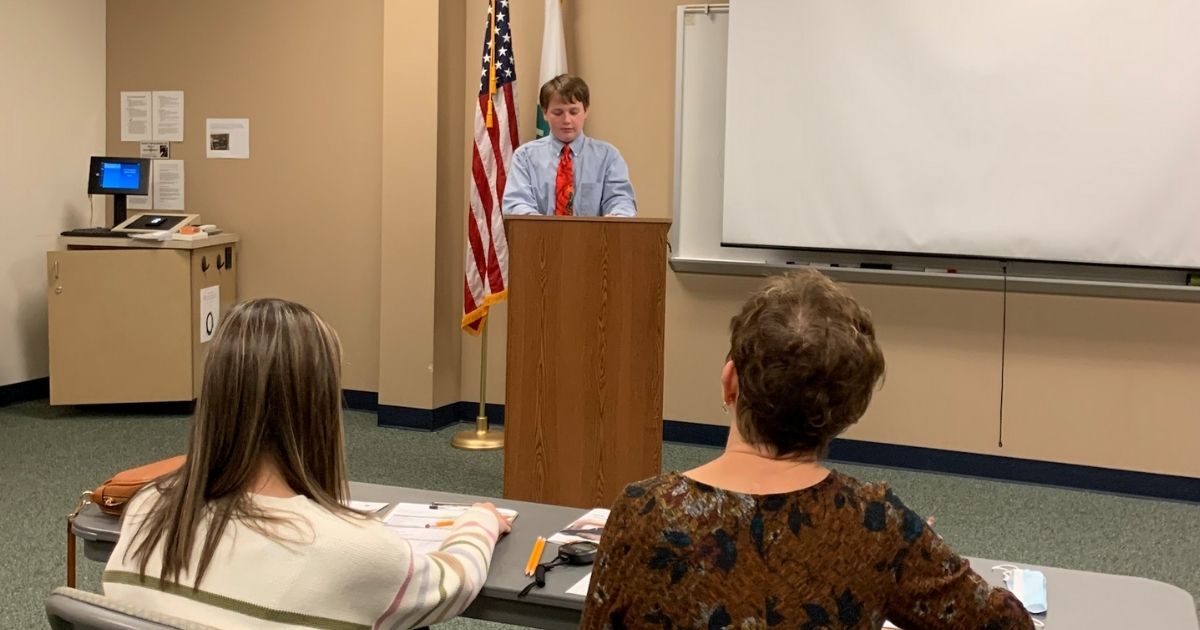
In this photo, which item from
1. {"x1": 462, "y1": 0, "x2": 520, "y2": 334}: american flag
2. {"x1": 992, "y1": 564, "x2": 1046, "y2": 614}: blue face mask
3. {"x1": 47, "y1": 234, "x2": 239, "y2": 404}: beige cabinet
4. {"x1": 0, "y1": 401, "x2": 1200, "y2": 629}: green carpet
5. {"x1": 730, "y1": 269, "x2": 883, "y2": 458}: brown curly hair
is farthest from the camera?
{"x1": 47, "y1": 234, "x2": 239, "y2": 404}: beige cabinet

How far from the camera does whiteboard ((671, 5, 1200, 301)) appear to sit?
5031 mm

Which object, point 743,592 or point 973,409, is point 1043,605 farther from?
point 973,409

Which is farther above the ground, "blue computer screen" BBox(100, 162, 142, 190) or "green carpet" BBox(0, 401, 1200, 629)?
"blue computer screen" BBox(100, 162, 142, 190)

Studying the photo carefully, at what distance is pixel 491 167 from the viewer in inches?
214

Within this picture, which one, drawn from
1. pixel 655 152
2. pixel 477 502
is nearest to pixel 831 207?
pixel 655 152

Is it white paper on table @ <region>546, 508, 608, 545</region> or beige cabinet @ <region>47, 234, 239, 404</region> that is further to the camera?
beige cabinet @ <region>47, 234, 239, 404</region>

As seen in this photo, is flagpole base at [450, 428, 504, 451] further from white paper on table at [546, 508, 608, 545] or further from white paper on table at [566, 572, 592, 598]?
white paper on table at [566, 572, 592, 598]

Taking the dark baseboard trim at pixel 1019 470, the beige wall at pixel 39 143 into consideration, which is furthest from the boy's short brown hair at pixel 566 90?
the beige wall at pixel 39 143

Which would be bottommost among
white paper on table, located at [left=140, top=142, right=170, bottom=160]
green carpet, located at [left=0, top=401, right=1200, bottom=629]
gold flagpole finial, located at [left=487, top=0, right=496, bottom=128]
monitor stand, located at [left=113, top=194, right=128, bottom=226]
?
green carpet, located at [left=0, top=401, right=1200, bottom=629]

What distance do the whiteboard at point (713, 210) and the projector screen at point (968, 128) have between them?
107 millimetres

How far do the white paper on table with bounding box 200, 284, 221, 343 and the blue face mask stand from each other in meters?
5.10

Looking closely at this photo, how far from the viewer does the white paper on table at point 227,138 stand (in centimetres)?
648

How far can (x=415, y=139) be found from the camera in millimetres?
5789

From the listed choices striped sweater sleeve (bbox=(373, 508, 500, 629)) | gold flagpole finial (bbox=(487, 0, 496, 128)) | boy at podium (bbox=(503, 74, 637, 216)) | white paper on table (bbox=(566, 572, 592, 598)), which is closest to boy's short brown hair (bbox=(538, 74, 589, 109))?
boy at podium (bbox=(503, 74, 637, 216))
